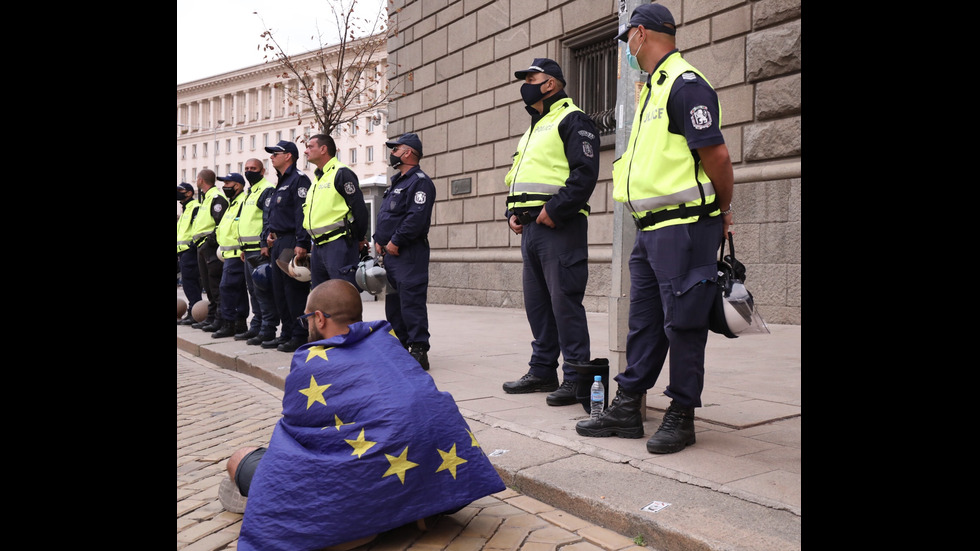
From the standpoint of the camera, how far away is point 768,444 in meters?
3.94

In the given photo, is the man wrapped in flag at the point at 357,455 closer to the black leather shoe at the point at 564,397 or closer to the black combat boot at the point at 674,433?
the black combat boot at the point at 674,433

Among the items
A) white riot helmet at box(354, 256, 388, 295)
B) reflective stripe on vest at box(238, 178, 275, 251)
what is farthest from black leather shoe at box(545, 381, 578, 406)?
reflective stripe on vest at box(238, 178, 275, 251)

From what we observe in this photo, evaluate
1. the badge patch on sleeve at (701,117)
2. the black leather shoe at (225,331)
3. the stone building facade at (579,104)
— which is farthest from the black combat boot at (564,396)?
the black leather shoe at (225,331)

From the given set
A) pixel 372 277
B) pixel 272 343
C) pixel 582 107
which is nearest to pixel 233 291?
pixel 272 343

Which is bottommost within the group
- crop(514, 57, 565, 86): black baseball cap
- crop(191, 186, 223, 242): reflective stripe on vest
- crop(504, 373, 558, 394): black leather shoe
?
crop(504, 373, 558, 394): black leather shoe

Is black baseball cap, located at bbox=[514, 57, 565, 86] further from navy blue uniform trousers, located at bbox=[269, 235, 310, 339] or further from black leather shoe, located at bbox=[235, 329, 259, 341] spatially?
black leather shoe, located at bbox=[235, 329, 259, 341]

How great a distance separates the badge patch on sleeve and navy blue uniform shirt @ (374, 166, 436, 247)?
318 cm

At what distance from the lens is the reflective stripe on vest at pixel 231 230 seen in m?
9.55

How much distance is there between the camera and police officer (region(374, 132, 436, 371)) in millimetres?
6578

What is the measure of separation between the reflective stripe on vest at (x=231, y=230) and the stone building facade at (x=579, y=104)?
432 centimetres
